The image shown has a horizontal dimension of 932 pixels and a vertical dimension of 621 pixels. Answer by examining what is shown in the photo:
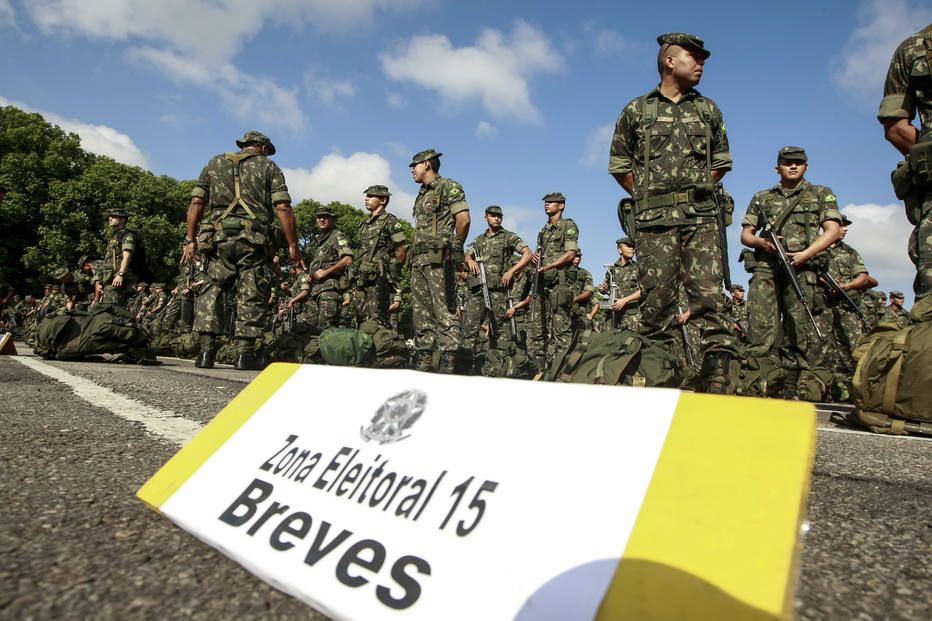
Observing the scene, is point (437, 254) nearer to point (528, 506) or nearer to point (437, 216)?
point (437, 216)

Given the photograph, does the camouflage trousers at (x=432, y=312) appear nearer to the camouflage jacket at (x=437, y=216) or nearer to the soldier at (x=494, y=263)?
the camouflage jacket at (x=437, y=216)

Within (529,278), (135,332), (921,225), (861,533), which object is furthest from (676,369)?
(529,278)

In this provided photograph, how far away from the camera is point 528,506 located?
2.44 feet

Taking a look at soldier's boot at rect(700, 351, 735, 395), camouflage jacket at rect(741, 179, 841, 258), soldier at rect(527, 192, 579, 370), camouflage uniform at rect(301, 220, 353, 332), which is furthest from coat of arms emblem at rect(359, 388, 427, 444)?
camouflage uniform at rect(301, 220, 353, 332)

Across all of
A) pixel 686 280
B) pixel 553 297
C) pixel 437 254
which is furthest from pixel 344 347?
pixel 553 297

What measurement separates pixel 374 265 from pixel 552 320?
11.2ft

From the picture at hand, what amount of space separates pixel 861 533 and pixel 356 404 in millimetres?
1045

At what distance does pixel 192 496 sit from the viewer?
→ 3.62 ft

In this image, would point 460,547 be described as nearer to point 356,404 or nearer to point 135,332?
point 356,404

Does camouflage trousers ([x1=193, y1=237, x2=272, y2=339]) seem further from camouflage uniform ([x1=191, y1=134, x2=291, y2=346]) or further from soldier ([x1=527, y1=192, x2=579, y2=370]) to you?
soldier ([x1=527, y1=192, x2=579, y2=370])

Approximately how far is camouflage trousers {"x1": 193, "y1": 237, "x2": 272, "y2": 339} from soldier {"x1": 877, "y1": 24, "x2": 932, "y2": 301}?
5.30m

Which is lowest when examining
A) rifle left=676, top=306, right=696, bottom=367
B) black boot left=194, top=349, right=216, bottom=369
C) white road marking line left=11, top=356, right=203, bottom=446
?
black boot left=194, top=349, right=216, bottom=369

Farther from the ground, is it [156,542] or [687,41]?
[687,41]

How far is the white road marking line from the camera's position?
1978 mm
